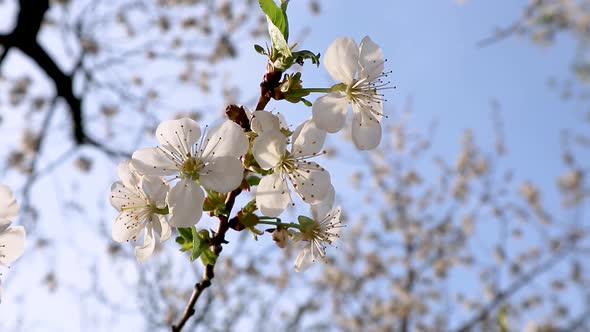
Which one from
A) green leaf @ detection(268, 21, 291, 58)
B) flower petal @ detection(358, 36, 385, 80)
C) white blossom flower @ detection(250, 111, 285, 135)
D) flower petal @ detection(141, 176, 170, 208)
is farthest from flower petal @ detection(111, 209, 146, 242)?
flower petal @ detection(358, 36, 385, 80)

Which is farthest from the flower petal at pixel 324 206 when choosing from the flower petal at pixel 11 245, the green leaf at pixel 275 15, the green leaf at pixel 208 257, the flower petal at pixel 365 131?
the flower petal at pixel 11 245

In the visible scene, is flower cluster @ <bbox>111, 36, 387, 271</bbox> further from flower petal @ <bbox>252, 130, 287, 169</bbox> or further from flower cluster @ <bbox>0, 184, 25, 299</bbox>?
flower cluster @ <bbox>0, 184, 25, 299</bbox>

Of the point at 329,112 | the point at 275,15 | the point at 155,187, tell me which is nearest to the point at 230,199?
the point at 155,187

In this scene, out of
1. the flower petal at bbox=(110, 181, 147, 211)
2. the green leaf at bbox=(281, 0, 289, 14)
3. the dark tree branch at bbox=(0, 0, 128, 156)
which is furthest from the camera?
the dark tree branch at bbox=(0, 0, 128, 156)

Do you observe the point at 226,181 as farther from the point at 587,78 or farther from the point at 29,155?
the point at 587,78

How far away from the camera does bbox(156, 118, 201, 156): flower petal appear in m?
1.05

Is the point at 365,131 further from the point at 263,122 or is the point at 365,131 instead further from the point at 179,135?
the point at 179,135

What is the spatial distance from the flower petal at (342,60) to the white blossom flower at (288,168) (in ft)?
0.48

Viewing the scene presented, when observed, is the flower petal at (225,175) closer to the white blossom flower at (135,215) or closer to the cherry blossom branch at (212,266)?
the cherry blossom branch at (212,266)

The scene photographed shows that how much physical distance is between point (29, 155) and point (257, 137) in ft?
23.4

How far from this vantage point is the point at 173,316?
5.54 m

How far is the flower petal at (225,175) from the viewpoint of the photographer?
2.95 feet

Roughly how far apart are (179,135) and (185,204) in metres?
0.22

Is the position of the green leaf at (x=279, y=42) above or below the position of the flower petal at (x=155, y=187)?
above
